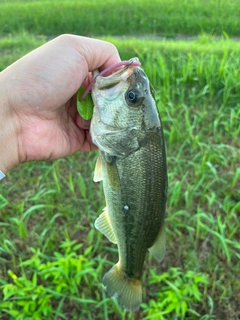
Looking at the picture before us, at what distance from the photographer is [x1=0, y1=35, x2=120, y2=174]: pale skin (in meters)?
1.72

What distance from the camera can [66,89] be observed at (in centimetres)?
175

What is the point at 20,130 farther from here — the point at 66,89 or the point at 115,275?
the point at 115,275

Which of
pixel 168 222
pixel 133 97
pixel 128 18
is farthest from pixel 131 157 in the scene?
pixel 128 18

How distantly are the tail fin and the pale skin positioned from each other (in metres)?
0.78

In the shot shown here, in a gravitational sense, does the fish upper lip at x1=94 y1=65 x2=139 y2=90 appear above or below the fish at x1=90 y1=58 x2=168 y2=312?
above

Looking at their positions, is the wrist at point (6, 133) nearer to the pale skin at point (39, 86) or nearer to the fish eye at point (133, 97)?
the pale skin at point (39, 86)

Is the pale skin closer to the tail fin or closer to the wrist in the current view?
the wrist

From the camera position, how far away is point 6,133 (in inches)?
69.8

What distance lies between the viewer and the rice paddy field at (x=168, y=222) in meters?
2.34

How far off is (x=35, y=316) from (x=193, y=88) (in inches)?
110

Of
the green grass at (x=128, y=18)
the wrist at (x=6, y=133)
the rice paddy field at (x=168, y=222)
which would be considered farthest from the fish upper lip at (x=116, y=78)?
the green grass at (x=128, y=18)

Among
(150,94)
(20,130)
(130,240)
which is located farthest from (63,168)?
(150,94)

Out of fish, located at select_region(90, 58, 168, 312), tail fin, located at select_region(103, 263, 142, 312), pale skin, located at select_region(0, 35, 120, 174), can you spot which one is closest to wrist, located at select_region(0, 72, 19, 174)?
pale skin, located at select_region(0, 35, 120, 174)

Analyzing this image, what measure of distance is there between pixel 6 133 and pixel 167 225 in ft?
5.10
